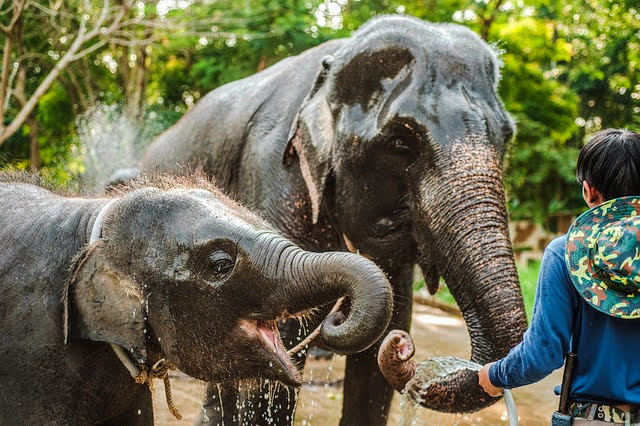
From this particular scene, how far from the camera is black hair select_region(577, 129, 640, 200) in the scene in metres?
2.31

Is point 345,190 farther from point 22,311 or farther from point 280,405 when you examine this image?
point 22,311

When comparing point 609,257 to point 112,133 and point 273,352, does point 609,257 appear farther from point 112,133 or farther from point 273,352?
point 112,133

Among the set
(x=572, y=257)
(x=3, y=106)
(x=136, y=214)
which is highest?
(x=572, y=257)

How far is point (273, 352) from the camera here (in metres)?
2.66

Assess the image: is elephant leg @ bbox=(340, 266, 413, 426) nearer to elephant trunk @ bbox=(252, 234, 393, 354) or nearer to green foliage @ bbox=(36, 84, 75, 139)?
elephant trunk @ bbox=(252, 234, 393, 354)

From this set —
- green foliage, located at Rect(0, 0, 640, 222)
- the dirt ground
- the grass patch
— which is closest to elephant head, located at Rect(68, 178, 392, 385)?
the dirt ground

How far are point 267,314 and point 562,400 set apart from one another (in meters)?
0.94

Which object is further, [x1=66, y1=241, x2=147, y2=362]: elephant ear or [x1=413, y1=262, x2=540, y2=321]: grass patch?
[x1=413, y1=262, x2=540, y2=321]: grass patch

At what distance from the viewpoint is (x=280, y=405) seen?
13.2 ft

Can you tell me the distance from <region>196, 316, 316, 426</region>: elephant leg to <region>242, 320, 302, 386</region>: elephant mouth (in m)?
1.05

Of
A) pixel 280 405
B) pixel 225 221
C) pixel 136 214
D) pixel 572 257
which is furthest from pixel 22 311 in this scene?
pixel 572 257

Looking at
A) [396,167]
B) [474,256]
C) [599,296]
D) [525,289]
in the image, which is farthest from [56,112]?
[599,296]

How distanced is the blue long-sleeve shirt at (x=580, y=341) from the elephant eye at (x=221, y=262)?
0.97 m

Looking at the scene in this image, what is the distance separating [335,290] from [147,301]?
664 millimetres
